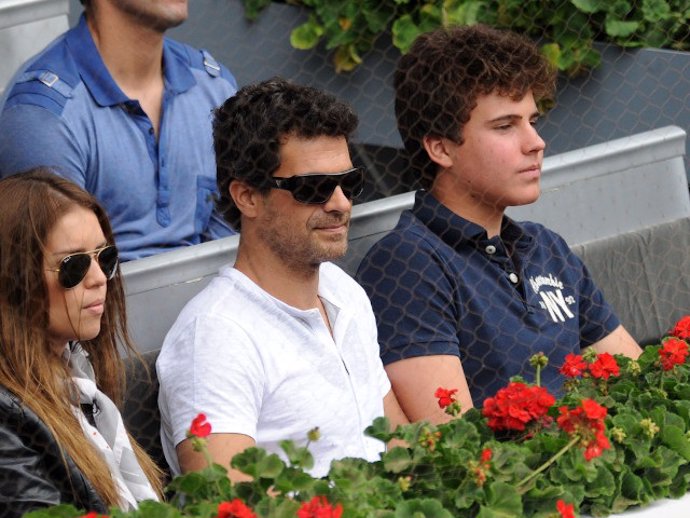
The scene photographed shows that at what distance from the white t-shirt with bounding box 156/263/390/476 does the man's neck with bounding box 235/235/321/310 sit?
1.5 inches

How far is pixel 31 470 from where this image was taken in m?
1.95

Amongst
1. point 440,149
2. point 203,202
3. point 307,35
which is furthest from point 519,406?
point 307,35

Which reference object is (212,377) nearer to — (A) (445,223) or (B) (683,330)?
(A) (445,223)

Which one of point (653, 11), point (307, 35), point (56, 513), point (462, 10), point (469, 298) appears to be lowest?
point (307, 35)

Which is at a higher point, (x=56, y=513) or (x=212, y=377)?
(x=56, y=513)

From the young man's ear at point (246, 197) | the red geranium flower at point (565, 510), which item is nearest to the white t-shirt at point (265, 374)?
the young man's ear at point (246, 197)

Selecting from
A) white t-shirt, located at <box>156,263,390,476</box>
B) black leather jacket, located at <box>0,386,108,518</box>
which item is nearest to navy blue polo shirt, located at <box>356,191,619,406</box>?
white t-shirt, located at <box>156,263,390,476</box>

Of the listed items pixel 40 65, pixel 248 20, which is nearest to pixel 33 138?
pixel 40 65

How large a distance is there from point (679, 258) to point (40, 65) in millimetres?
1491

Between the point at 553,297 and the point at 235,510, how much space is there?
4.25 ft

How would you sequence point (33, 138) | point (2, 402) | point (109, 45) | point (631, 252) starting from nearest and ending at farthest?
point (2, 402) < point (33, 138) < point (109, 45) < point (631, 252)

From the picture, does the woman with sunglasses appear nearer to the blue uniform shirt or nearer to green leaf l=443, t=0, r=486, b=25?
the blue uniform shirt

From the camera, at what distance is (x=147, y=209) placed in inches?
114

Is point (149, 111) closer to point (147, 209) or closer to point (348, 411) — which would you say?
point (147, 209)
